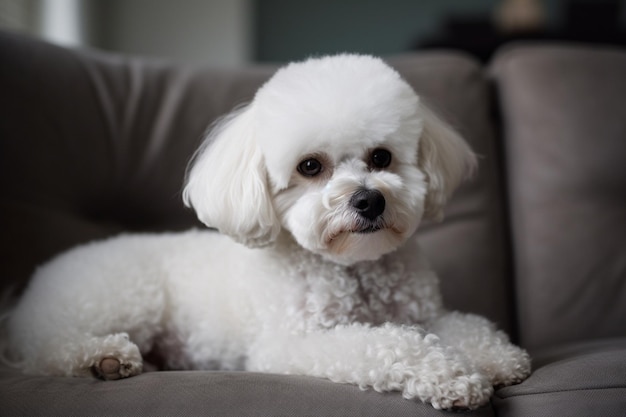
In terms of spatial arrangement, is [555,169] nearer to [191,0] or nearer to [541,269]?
[541,269]

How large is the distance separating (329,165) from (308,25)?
3726 millimetres

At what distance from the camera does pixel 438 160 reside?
1322 millimetres

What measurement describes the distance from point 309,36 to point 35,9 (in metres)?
2.16

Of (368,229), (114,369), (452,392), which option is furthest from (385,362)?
(114,369)

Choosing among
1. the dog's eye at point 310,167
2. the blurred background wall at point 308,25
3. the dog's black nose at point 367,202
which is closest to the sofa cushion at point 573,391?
the dog's black nose at point 367,202

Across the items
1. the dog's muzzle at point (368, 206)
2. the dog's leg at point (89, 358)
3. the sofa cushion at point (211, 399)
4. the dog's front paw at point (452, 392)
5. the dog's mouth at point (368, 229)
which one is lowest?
the dog's leg at point (89, 358)

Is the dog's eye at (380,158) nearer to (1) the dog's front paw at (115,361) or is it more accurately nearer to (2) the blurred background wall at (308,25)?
(1) the dog's front paw at (115,361)

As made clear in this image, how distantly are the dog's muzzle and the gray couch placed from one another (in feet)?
2.05

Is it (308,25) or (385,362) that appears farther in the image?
(308,25)

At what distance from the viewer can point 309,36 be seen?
15.6 feet

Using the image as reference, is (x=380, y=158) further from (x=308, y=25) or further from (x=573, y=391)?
(x=308, y=25)

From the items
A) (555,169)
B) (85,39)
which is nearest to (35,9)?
(85,39)

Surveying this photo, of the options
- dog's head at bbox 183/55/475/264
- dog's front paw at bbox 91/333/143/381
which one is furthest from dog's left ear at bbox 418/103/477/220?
dog's front paw at bbox 91/333/143/381

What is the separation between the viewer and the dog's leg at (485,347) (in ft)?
3.88
